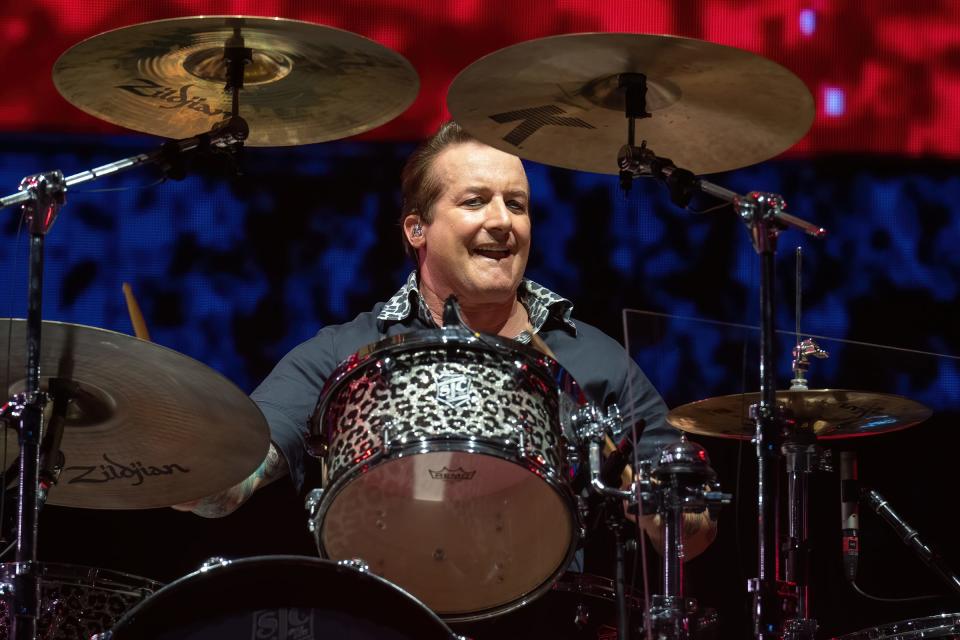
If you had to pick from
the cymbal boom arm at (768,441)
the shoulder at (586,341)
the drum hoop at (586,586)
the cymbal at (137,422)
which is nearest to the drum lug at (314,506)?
the cymbal at (137,422)

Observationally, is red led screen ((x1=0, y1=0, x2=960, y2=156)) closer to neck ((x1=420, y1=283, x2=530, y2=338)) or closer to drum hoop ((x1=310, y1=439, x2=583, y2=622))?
neck ((x1=420, y1=283, x2=530, y2=338))

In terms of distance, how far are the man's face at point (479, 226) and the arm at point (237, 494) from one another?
56 cm

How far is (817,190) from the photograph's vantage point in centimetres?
311

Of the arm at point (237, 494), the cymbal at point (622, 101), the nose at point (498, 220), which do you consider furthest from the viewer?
the nose at point (498, 220)

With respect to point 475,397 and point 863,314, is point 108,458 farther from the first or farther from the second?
point 863,314

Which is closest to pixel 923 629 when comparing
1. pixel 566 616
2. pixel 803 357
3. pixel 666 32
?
pixel 803 357

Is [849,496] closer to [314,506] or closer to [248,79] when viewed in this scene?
[314,506]

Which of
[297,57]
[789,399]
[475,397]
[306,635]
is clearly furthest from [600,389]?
[306,635]

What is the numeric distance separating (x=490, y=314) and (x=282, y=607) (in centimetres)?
119

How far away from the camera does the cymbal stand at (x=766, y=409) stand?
5.91 feet

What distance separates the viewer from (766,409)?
1.88 metres

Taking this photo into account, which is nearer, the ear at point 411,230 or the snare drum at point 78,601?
the snare drum at point 78,601

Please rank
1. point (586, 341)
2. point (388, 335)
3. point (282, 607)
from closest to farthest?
point (282, 607) → point (388, 335) → point (586, 341)

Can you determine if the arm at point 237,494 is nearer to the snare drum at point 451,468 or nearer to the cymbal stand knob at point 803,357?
the snare drum at point 451,468
